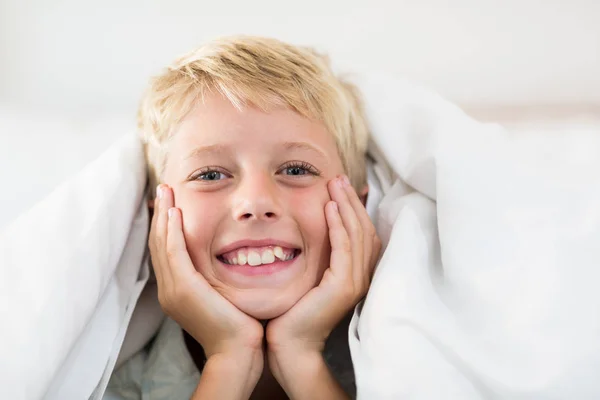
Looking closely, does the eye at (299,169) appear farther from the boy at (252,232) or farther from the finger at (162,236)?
the finger at (162,236)

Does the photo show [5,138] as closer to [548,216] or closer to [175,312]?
[175,312]

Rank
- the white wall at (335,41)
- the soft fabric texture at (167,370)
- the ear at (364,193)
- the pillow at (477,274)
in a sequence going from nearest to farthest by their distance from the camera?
the pillow at (477,274)
the soft fabric texture at (167,370)
the ear at (364,193)
the white wall at (335,41)

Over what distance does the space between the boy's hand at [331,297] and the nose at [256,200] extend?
0.30 feet

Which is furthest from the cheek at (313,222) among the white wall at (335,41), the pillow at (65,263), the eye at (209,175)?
the white wall at (335,41)

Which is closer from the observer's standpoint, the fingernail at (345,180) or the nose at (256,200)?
the nose at (256,200)

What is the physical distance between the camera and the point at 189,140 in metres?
0.81

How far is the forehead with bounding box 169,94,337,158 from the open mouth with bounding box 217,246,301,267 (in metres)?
0.13

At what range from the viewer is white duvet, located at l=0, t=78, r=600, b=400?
618 mm

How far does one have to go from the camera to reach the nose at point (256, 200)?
0.73m

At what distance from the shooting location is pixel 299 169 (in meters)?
0.82

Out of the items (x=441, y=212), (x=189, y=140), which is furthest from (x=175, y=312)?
(x=441, y=212)

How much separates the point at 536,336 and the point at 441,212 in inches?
8.0

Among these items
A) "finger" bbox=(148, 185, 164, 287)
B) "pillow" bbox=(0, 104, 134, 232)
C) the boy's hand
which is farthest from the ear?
"pillow" bbox=(0, 104, 134, 232)

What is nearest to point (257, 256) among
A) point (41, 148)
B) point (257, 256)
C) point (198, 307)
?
point (257, 256)
